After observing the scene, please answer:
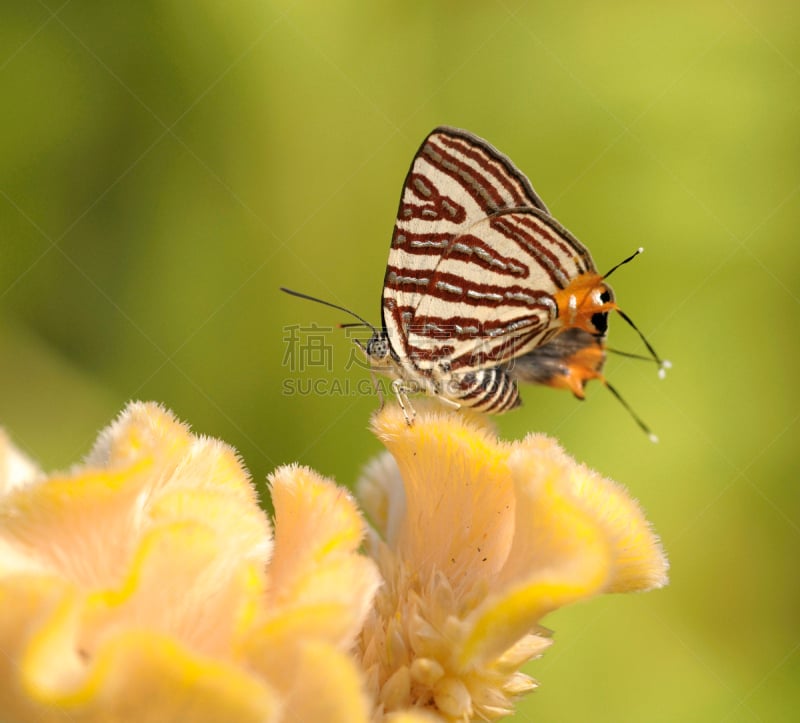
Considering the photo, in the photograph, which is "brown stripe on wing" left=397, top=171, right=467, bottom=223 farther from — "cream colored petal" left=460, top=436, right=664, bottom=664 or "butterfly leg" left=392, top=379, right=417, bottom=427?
"cream colored petal" left=460, top=436, right=664, bottom=664

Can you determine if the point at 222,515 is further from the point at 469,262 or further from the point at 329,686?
the point at 469,262

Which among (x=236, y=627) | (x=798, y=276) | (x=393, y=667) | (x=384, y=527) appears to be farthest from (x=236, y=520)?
(x=798, y=276)

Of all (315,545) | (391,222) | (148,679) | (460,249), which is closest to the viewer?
(148,679)

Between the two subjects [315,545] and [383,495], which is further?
[383,495]

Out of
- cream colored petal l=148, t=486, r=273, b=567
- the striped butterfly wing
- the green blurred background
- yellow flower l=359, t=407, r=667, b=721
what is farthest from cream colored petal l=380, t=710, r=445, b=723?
the green blurred background

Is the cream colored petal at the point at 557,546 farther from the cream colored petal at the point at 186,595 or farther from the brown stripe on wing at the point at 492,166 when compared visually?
the brown stripe on wing at the point at 492,166

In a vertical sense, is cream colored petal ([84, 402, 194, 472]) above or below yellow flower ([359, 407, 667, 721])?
below

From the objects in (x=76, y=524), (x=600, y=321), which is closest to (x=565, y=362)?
(x=600, y=321)

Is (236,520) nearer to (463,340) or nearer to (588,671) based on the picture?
(463,340)

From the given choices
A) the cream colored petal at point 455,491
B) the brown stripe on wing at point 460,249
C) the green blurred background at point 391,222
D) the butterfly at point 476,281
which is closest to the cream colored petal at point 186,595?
the cream colored petal at point 455,491

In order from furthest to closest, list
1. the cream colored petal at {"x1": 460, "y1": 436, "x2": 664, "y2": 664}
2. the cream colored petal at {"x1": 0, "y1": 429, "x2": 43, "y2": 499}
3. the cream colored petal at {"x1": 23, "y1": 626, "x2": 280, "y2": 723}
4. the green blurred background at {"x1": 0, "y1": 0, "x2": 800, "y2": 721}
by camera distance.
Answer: the green blurred background at {"x1": 0, "y1": 0, "x2": 800, "y2": 721}, the cream colored petal at {"x1": 0, "y1": 429, "x2": 43, "y2": 499}, the cream colored petal at {"x1": 460, "y1": 436, "x2": 664, "y2": 664}, the cream colored petal at {"x1": 23, "y1": 626, "x2": 280, "y2": 723}
